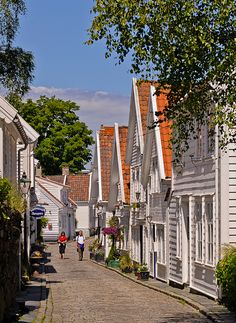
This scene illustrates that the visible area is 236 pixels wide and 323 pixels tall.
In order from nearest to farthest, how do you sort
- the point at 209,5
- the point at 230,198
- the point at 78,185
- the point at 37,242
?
the point at 209,5 < the point at 230,198 < the point at 37,242 < the point at 78,185

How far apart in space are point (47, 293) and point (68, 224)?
72.1 m

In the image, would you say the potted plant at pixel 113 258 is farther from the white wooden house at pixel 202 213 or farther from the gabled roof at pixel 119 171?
the white wooden house at pixel 202 213

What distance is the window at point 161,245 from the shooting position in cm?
3372

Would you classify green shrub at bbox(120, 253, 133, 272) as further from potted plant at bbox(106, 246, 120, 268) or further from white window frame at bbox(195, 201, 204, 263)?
white window frame at bbox(195, 201, 204, 263)

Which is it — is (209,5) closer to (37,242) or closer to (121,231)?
(121,231)

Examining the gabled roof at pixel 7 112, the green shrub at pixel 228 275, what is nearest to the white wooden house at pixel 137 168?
the gabled roof at pixel 7 112

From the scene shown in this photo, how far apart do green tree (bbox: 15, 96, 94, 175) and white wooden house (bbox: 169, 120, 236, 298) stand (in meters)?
59.8

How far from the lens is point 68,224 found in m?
100

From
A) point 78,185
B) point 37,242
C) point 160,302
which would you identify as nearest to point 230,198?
point 160,302

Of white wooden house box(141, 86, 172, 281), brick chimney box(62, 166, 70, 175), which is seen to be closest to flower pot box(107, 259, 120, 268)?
white wooden house box(141, 86, 172, 281)

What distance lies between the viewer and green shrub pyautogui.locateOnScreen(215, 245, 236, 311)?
808 inches

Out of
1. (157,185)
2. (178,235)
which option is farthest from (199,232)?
(157,185)

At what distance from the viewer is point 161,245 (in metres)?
34.1

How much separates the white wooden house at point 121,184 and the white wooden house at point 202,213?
49.1 feet
